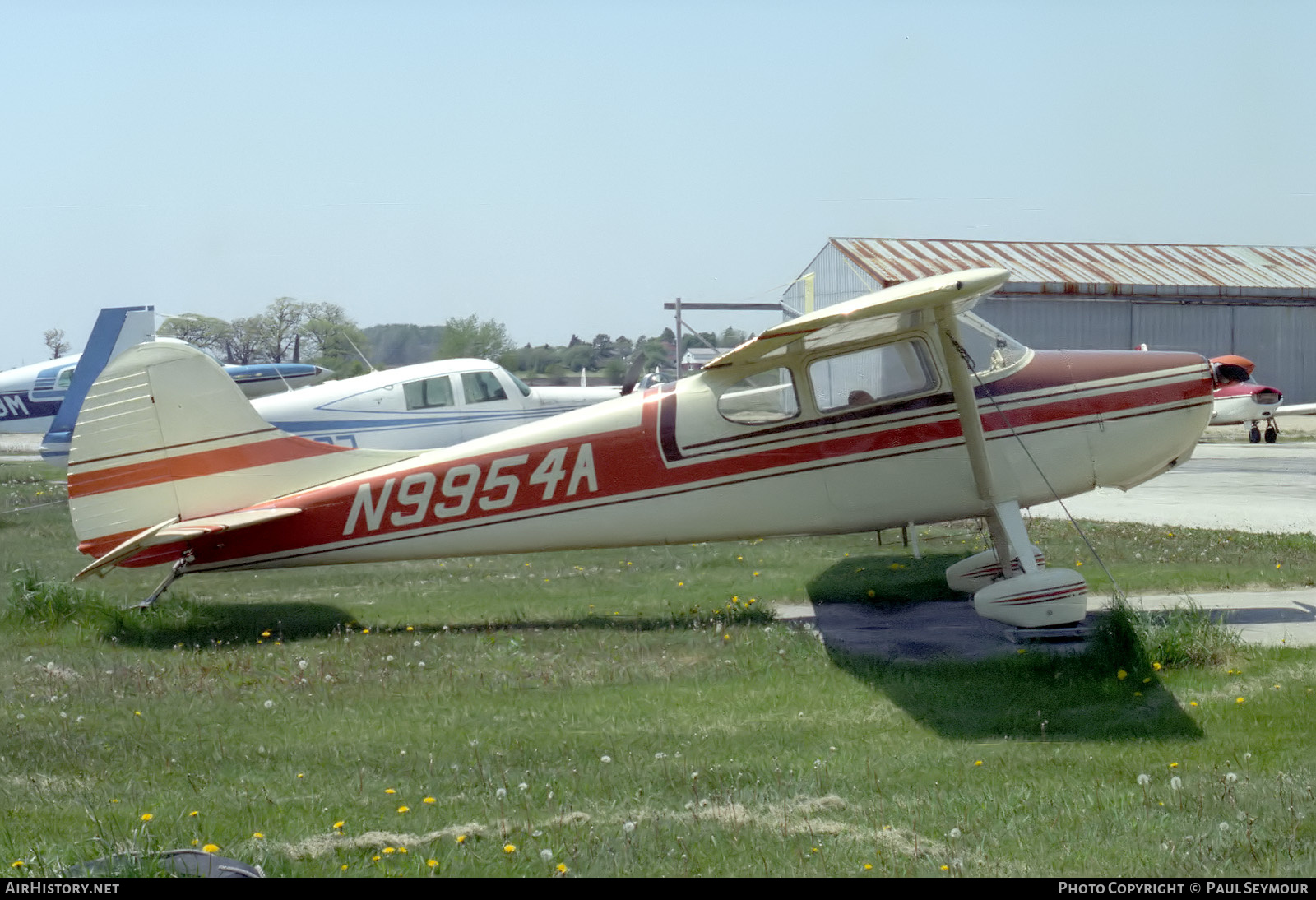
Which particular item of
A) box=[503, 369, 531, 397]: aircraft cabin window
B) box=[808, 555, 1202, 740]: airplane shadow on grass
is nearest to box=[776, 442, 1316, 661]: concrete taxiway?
box=[808, 555, 1202, 740]: airplane shadow on grass

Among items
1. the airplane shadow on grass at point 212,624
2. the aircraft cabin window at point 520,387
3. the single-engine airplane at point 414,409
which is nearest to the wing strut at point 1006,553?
the airplane shadow on grass at point 212,624

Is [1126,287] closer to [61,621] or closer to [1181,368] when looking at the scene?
[1181,368]

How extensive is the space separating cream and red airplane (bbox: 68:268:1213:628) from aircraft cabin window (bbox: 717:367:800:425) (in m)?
0.01

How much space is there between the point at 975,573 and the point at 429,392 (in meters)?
8.80

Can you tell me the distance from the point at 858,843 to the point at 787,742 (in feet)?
5.02

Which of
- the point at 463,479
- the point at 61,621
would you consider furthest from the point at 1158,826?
the point at 61,621

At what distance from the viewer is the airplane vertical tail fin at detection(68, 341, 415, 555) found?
8648 mm

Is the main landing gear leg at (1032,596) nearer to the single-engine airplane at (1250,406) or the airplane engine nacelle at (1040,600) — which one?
the airplane engine nacelle at (1040,600)

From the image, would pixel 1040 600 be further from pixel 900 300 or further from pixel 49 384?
pixel 49 384

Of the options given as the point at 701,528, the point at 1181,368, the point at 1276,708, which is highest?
the point at 1181,368

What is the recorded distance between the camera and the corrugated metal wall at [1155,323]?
32688 mm

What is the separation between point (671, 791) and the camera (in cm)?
508

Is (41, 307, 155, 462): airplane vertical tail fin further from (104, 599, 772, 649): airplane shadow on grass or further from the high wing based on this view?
the high wing

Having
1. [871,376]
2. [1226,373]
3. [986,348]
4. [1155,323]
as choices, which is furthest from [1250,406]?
[871,376]
